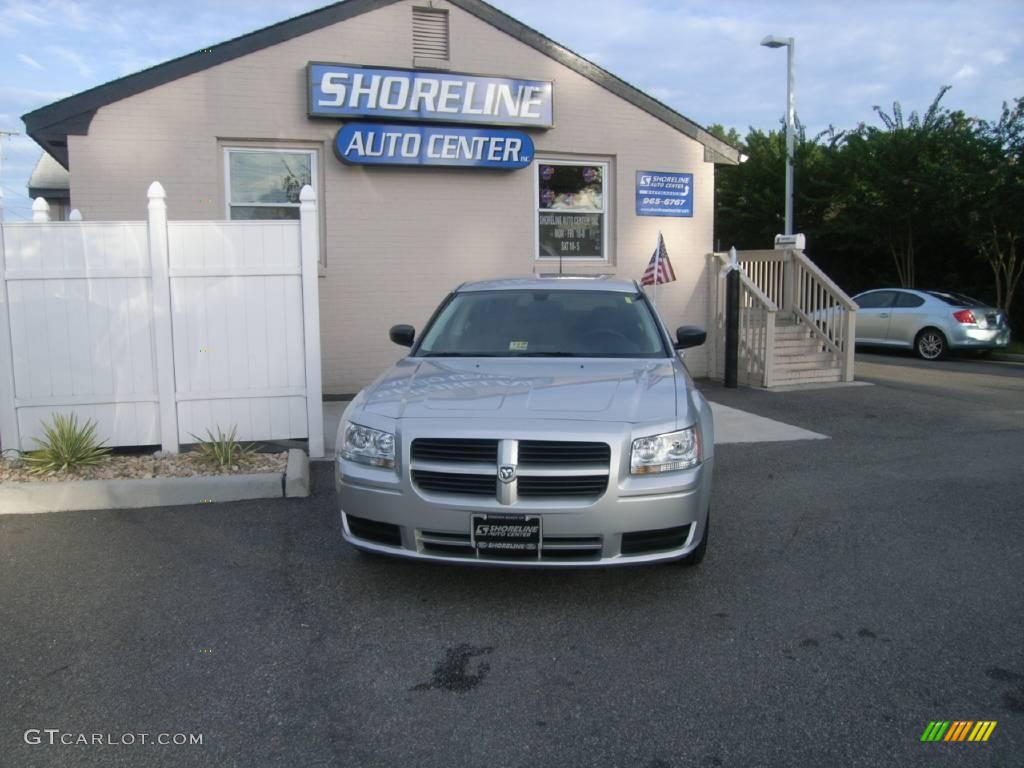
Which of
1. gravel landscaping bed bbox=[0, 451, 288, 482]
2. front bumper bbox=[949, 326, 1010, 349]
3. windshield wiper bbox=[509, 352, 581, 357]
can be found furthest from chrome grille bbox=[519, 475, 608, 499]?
front bumper bbox=[949, 326, 1010, 349]

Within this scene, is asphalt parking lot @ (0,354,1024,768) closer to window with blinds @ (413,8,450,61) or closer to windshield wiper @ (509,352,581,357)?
windshield wiper @ (509,352,581,357)

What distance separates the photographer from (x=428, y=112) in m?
10.8

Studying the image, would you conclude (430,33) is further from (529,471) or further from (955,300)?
(955,300)

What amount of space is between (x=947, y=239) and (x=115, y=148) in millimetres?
17990

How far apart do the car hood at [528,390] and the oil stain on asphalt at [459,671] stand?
1.09 meters

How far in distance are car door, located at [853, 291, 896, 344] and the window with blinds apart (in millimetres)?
10670

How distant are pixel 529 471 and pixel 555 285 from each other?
8.00ft

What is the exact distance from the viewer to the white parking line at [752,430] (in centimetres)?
877

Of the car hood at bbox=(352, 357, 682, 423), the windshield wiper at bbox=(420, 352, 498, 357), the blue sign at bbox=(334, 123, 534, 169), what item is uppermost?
the blue sign at bbox=(334, 123, 534, 169)

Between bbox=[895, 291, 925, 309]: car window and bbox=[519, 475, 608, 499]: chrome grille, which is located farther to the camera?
bbox=[895, 291, 925, 309]: car window

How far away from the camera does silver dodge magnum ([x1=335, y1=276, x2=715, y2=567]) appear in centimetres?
406

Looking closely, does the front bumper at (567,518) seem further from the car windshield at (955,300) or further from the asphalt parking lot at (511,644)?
the car windshield at (955,300)

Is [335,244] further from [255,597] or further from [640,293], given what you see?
[255,597]

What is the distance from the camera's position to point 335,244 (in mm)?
10875
